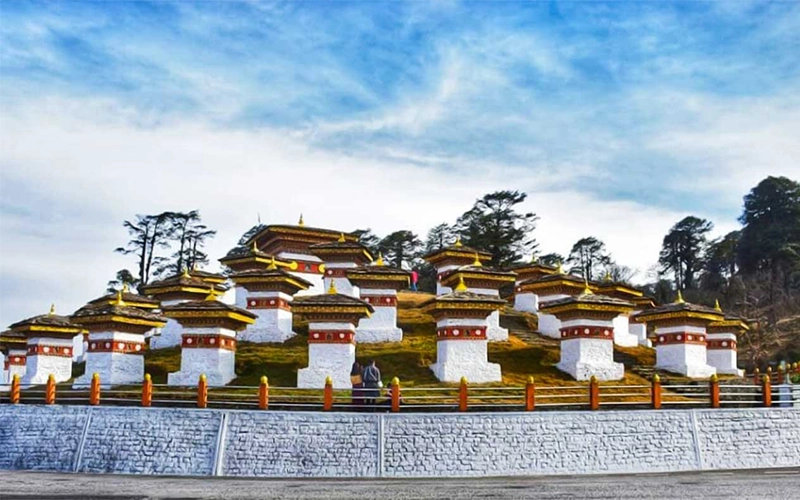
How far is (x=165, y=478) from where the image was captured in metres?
19.8

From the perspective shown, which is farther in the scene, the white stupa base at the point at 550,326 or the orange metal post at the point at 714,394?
the white stupa base at the point at 550,326

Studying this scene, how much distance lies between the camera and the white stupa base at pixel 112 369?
2717cm

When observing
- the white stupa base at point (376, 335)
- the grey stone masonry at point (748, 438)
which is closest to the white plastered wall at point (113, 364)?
the white stupa base at point (376, 335)

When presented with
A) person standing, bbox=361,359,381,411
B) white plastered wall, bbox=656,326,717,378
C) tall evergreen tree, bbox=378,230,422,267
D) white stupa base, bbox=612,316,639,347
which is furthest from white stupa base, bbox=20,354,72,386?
tall evergreen tree, bbox=378,230,422,267

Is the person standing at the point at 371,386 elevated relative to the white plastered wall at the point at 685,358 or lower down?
lower down

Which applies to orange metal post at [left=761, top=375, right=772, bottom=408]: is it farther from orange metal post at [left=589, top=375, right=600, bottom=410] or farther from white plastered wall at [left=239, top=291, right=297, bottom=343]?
white plastered wall at [left=239, top=291, right=297, bottom=343]

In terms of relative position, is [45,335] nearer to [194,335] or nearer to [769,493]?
[194,335]

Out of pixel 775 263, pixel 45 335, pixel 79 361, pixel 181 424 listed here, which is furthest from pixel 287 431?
pixel 775 263

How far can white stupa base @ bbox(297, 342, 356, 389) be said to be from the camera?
26.1m

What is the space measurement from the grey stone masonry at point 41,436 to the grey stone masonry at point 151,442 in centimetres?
50

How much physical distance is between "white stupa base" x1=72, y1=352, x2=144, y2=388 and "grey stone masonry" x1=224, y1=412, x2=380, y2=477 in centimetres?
765

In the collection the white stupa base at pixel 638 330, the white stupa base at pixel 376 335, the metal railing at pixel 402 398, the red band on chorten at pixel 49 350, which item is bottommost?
the metal railing at pixel 402 398

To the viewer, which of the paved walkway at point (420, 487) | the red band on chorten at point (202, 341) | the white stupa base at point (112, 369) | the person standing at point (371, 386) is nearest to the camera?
the paved walkway at point (420, 487)

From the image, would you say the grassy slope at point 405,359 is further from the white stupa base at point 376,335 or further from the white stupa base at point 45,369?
the white stupa base at point 45,369
